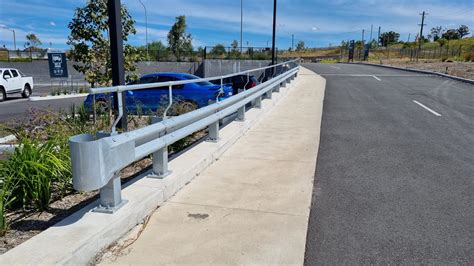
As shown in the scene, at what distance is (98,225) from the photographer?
10.5 feet

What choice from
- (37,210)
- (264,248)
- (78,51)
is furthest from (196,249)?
(78,51)

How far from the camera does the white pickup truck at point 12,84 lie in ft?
69.5

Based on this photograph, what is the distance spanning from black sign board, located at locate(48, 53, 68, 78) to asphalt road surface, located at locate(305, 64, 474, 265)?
22443 millimetres

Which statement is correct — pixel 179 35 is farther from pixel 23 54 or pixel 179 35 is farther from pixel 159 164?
pixel 159 164

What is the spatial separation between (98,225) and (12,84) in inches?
879

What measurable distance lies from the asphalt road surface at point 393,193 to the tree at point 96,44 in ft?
18.8

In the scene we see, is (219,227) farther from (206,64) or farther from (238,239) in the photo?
(206,64)

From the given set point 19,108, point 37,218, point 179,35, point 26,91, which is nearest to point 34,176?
point 37,218

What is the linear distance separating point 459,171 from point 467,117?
5488 millimetres

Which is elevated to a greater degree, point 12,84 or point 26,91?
point 12,84

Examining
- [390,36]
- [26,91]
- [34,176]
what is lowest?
[26,91]

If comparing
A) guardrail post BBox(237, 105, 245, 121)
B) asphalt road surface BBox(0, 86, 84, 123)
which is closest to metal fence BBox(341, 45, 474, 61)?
asphalt road surface BBox(0, 86, 84, 123)

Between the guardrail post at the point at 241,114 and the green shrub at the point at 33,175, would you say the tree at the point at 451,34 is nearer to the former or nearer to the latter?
the guardrail post at the point at 241,114

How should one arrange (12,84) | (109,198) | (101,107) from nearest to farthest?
(109,198) → (101,107) → (12,84)
